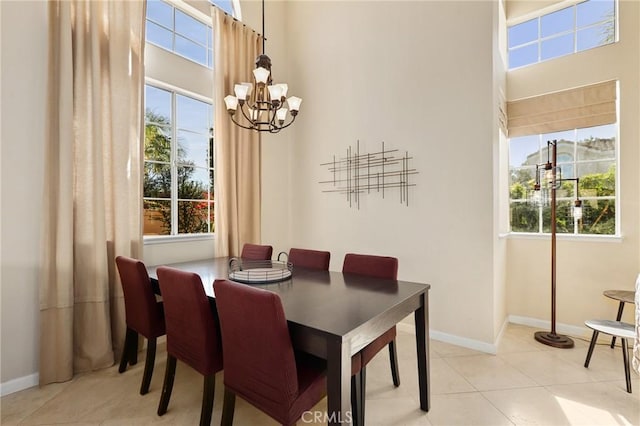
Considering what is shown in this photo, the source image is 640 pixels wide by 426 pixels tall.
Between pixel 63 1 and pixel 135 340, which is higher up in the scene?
pixel 63 1

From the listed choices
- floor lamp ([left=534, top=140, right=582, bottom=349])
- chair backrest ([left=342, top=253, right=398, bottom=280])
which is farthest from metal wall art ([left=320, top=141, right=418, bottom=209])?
floor lamp ([left=534, top=140, right=582, bottom=349])

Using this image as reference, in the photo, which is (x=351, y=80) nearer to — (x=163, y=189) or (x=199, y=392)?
(x=163, y=189)

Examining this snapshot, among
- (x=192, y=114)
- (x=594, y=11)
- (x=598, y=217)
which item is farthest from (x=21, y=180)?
(x=594, y=11)

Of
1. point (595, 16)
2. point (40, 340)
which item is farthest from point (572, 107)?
point (40, 340)

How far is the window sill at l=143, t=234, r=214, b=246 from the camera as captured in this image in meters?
2.81

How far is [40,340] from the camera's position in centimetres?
213

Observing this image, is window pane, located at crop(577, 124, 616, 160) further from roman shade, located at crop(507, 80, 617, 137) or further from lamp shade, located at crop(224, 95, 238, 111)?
lamp shade, located at crop(224, 95, 238, 111)

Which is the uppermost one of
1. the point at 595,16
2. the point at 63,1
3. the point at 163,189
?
the point at 595,16

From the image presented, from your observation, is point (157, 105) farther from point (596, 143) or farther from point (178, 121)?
point (596, 143)

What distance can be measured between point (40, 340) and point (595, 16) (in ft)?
18.7

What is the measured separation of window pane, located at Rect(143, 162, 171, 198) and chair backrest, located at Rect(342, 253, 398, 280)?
2.02 meters

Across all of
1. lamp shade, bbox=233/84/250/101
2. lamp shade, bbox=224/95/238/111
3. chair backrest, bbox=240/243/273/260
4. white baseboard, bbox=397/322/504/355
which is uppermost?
lamp shade, bbox=233/84/250/101

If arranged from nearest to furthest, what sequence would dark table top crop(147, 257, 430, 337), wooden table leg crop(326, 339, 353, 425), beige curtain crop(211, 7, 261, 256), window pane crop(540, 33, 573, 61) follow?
1. wooden table leg crop(326, 339, 353, 425)
2. dark table top crop(147, 257, 430, 337)
3. window pane crop(540, 33, 573, 61)
4. beige curtain crop(211, 7, 261, 256)

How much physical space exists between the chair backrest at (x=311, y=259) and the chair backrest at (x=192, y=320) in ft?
3.41
